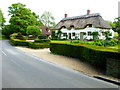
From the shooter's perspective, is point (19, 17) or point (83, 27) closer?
point (83, 27)

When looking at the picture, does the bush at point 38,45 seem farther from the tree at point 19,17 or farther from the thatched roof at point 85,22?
the tree at point 19,17

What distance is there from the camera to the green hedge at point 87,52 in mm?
7969

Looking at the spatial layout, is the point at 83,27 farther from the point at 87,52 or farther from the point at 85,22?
the point at 87,52

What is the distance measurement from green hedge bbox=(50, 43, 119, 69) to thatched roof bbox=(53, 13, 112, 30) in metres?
20.2

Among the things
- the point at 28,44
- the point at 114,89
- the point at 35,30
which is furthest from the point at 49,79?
the point at 35,30

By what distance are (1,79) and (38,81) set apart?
90.2 inches

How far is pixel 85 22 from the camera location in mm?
35531

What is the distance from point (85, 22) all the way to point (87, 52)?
88.6ft

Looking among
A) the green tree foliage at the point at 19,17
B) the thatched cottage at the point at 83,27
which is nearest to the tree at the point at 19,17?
the green tree foliage at the point at 19,17

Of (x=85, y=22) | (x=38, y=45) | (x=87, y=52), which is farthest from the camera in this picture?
(x=85, y=22)

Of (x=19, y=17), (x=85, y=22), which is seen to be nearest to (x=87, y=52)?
(x=85, y=22)

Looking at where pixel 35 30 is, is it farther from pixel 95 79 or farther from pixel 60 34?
pixel 95 79

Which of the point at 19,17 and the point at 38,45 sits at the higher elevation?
the point at 19,17

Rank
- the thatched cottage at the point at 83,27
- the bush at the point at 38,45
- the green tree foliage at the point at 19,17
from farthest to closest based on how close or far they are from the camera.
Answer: the green tree foliage at the point at 19,17 < the thatched cottage at the point at 83,27 < the bush at the point at 38,45
